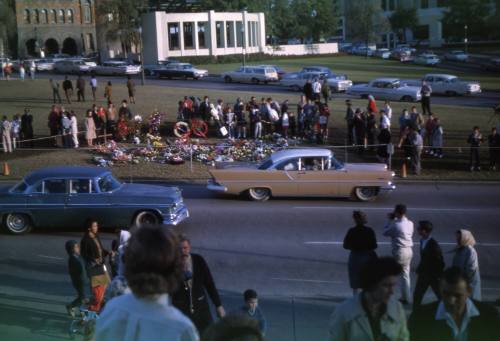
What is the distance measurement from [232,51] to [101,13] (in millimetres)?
14380

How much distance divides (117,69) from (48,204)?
45.8 meters

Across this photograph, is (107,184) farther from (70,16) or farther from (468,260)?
(70,16)

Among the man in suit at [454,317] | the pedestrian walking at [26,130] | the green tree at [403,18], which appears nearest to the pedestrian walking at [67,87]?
the pedestrian walking at [26,130]

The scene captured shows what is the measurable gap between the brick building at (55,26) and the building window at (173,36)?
73.6 ft

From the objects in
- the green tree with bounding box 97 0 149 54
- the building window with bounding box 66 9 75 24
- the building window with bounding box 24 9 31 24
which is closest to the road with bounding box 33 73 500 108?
the green tree with bounding box 97 0 149 54

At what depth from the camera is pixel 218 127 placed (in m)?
29.7

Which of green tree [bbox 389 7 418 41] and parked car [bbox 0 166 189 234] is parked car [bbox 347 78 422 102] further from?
green tree [bbox 389 7 418 41]

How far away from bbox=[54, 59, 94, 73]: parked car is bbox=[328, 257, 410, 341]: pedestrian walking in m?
58.8

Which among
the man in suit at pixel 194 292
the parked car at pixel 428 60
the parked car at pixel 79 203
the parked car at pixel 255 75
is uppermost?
the parked car at pixel 428 60

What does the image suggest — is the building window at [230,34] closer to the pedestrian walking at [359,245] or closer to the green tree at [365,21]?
the green tree at [365,21]

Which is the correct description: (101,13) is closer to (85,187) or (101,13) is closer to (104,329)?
(85,187)

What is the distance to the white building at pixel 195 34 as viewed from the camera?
70875 mm

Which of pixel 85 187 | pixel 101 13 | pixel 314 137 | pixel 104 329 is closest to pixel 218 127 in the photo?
pixel 314 137

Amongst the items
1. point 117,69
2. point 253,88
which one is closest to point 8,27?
point 117,69
